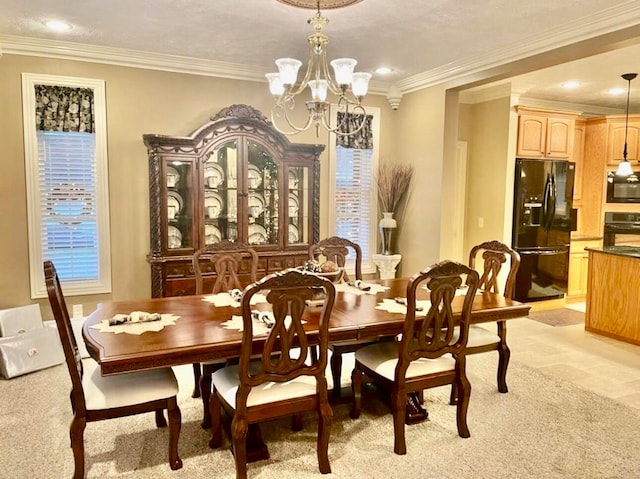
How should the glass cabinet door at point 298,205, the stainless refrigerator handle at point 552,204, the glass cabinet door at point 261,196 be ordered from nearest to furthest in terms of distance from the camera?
the glass cabinet door at point 261,196
the glass cabinet door at point 298,205
the stainless refrigerator handle at point 552,204

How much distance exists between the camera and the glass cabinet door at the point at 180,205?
4.33 metres

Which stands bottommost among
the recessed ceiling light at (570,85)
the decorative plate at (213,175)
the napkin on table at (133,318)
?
the napkin on table at (133,318)

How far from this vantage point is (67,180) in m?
4.25

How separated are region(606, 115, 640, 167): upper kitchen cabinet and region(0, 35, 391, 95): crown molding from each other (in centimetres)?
441

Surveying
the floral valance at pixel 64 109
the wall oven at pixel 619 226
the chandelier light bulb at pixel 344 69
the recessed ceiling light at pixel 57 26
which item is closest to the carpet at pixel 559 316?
the wall oven at pixel 619 226

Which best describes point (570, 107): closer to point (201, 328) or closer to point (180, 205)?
point (180, 205)

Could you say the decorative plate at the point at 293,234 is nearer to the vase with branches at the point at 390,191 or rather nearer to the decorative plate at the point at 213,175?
the decorative plate at the point at 213,175

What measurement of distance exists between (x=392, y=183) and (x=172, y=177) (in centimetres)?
239

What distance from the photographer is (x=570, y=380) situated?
3.71 metres

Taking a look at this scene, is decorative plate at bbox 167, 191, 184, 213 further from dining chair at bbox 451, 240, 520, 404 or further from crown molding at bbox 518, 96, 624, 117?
A: crown molding at bbox 518, 96, 624, 117

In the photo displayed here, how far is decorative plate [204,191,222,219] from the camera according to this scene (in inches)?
176

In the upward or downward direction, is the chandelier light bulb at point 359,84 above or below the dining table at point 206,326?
above

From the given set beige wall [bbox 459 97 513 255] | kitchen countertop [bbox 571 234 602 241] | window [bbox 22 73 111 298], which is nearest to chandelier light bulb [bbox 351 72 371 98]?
window [bbox 22 73 111 298]

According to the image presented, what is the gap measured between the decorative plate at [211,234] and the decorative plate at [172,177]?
472 millimetres
